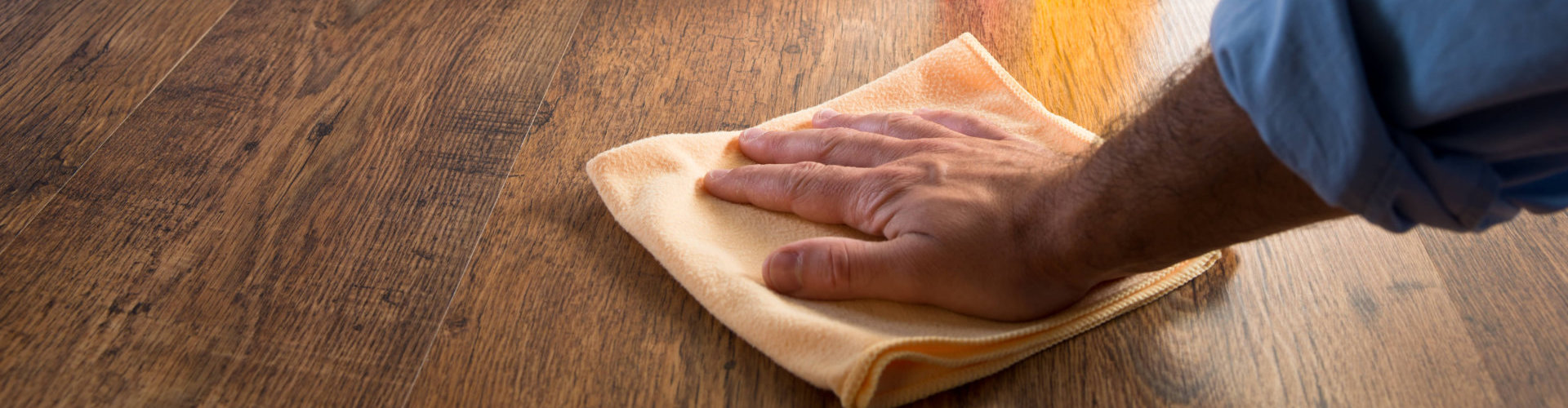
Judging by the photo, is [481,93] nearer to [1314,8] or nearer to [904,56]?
[904,56]

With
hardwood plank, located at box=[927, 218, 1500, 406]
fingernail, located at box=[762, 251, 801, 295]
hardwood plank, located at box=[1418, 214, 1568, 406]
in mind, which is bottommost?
hardwood plank, located at box=[1418, 214, 1568, 406]

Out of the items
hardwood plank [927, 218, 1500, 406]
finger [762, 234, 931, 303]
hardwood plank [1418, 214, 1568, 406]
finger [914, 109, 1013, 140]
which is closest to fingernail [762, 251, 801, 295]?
finger [762, 234, 931, 303]

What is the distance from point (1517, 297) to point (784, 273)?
613mm

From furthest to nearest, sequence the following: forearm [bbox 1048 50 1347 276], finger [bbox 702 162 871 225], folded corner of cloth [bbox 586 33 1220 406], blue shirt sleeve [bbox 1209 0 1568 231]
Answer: finger [bbox 702 162 871 225] < folded corner of cloth [bbox 586 33 1220 406] < forearm [bbox 1048 50 1347 276] < blue shirt sleeve [bbox 1209 0 1568 231]

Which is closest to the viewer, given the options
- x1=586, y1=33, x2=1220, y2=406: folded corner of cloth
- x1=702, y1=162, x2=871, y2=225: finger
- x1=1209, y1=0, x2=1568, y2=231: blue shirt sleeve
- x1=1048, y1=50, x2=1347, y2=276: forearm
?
x1=1209, y1=0, x2=1568, y2=231: blue shirt sleeve

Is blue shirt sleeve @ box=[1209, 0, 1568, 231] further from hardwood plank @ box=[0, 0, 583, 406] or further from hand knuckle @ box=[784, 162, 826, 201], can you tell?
hardwood plank @ box=[0, 0, 583, 406]

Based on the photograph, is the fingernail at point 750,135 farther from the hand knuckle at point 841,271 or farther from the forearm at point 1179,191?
the forearm at point 1179,191

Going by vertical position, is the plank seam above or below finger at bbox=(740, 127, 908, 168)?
below

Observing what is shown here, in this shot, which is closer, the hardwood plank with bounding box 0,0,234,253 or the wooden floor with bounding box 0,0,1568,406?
the wooden floor with bounding box 0,0,1568,406

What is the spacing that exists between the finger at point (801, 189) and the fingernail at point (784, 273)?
8cm

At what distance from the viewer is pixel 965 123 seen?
85 centimetres

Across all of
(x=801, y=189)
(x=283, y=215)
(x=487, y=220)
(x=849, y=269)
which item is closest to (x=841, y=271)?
(x=849, y=269)

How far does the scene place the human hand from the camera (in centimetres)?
67

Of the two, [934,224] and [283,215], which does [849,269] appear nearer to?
[934,224]
